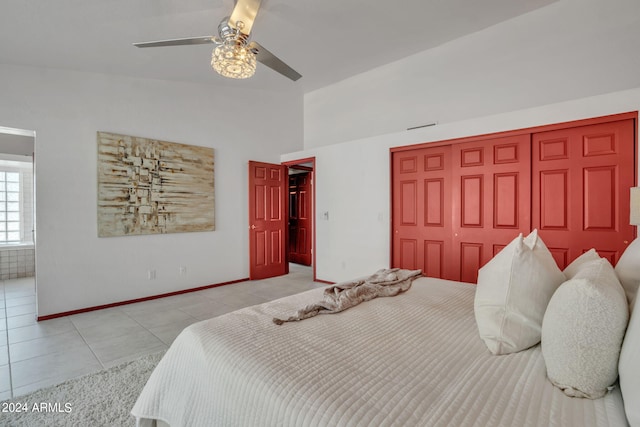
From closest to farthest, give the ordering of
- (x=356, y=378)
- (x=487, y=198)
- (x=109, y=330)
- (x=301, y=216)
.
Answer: (x=356, y=378), (x=109, y=330), (x=487, y=198), (x=301, y=216)

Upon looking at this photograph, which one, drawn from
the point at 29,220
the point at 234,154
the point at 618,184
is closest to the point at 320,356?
the point at 618,184

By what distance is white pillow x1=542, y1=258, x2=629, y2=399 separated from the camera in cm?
85

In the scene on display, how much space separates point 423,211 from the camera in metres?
3.96

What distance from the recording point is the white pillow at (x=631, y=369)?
693 mm

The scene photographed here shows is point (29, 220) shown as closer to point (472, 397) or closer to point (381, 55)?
point (381, 55)

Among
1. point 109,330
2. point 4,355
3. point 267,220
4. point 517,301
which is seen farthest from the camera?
point 267,220

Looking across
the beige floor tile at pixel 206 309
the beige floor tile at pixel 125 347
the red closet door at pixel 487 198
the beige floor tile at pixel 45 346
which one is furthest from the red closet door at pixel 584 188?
the beige floor tile at pixel 45 346

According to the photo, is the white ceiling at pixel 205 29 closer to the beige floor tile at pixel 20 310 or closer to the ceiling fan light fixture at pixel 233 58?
the ceiling fan light fixture at pixel 233 58

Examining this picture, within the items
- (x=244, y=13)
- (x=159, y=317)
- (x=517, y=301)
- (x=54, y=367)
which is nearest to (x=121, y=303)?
(x=159, y=317)

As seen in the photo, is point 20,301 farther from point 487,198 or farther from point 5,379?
point 487,198

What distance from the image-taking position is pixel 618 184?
2.75 metres

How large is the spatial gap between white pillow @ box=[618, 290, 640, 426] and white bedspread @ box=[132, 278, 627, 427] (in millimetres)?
74

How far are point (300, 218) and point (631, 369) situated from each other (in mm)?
6342

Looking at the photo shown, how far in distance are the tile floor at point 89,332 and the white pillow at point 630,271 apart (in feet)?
9.99
